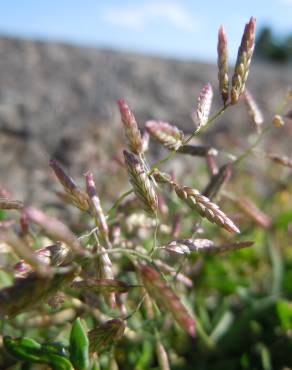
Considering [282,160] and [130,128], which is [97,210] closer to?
[130,128]

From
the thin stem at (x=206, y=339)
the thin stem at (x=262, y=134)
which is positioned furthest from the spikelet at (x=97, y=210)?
the thin stem at (x=206, y=339)

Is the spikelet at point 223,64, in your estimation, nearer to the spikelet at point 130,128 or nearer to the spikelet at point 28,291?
the spikelet at point 130,128

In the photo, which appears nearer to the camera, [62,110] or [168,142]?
[168,142]

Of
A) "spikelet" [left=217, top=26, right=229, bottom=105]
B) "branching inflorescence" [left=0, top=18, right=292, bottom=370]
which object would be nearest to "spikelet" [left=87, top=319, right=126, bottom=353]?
"branching inflorescence" [left=0, top=18, right=292, bottom=370]

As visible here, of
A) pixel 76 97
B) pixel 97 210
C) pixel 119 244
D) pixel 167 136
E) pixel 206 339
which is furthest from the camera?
pixel 76 97

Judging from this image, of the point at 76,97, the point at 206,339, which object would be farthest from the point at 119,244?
the point at 76,97

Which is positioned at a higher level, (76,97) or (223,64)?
(223,64)

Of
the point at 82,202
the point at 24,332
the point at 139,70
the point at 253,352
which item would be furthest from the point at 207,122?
the point at 139,70

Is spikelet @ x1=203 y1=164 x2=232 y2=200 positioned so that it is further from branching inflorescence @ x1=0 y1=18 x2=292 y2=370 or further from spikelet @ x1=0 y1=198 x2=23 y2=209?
spikelet @ x1=0 y1=198 x2=23 y2=209

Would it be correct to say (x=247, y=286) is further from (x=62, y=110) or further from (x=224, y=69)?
(x=62, y=110)
